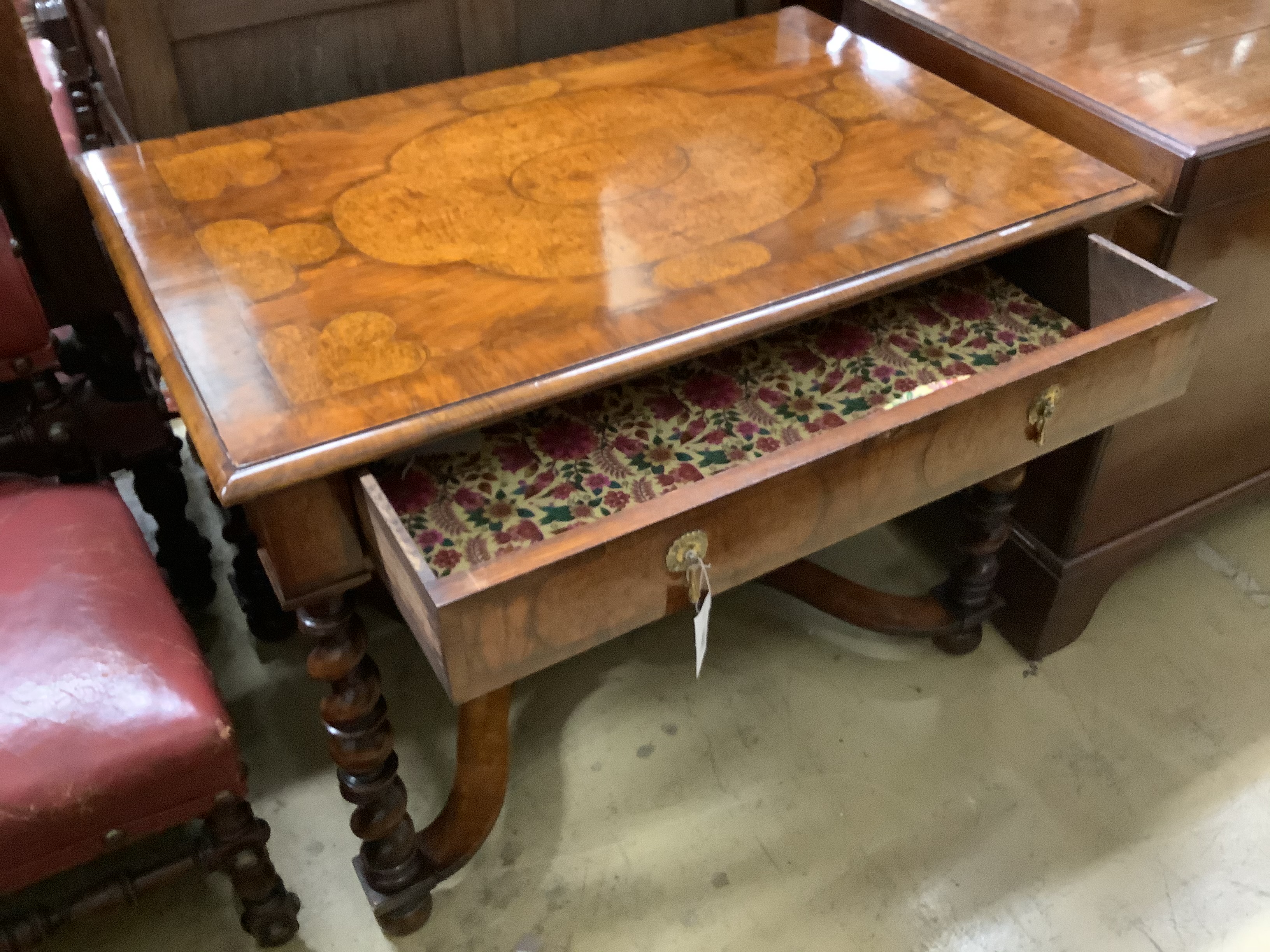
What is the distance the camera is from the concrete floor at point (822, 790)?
3.66 feet

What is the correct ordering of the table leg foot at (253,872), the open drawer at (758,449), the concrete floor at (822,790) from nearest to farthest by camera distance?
the open drawer at (758,449)
the table leg foot at (253,872)
the concrete floor at (822,790)

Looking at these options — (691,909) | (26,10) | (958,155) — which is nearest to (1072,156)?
(958,155)

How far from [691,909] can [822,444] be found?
62 centimetres

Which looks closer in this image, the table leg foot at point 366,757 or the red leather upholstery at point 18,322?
the table leg foot at point 366,757

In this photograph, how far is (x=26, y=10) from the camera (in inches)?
53.6

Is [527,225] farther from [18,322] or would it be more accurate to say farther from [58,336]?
[58,336]

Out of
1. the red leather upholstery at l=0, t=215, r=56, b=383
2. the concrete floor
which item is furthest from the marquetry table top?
the concrete floor

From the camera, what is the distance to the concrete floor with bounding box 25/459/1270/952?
1114mm

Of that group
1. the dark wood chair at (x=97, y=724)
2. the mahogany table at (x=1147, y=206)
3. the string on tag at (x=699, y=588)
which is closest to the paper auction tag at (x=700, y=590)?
the string on tag at (x=699, y=588)

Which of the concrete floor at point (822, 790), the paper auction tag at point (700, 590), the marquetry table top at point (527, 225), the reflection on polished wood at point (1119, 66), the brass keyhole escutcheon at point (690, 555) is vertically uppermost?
the reflection on polished wood at point (1119, 66)

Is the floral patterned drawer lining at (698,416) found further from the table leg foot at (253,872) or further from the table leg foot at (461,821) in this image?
the table leg foot at (253,872)

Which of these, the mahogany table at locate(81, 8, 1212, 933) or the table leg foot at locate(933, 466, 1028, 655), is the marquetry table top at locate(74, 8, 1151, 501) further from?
the table leg foot at locate(933, 466, 1028, 655)

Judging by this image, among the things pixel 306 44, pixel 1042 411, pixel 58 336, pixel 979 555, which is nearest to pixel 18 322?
pixel 58 336

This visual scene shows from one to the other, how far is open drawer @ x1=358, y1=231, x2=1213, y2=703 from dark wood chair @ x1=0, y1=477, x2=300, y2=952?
0.24 meters
